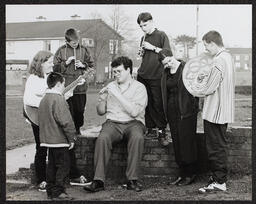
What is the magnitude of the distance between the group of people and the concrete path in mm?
1198

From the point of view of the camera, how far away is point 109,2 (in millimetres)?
5191

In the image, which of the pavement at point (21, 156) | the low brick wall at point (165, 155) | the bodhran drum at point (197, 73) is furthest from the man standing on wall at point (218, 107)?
the pavement at point (21, 156)

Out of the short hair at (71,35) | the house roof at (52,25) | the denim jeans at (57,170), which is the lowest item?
the denim jeans at (57,170)

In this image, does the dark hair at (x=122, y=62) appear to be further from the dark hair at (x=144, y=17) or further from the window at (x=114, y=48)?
the window at (x=114, y=48)

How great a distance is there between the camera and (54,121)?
16.9 feet

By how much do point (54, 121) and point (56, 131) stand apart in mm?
117

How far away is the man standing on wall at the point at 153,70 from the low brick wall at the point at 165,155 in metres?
0.23

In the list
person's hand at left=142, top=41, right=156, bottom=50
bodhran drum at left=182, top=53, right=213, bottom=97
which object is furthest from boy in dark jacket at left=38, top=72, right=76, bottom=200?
bodhran drum at left=182, top=53, right=213, bottom=97

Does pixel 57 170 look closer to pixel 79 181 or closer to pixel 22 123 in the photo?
pixel 79 181

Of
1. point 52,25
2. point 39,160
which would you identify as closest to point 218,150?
point 39,160

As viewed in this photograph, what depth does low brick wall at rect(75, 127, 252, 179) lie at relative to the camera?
19.8ft

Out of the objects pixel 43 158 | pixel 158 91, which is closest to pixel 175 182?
pixel 158 91

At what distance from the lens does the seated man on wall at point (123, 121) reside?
541 centimetres

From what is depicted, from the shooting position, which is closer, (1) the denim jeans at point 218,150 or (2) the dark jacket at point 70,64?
(1) the denim jeans at point 218,150
